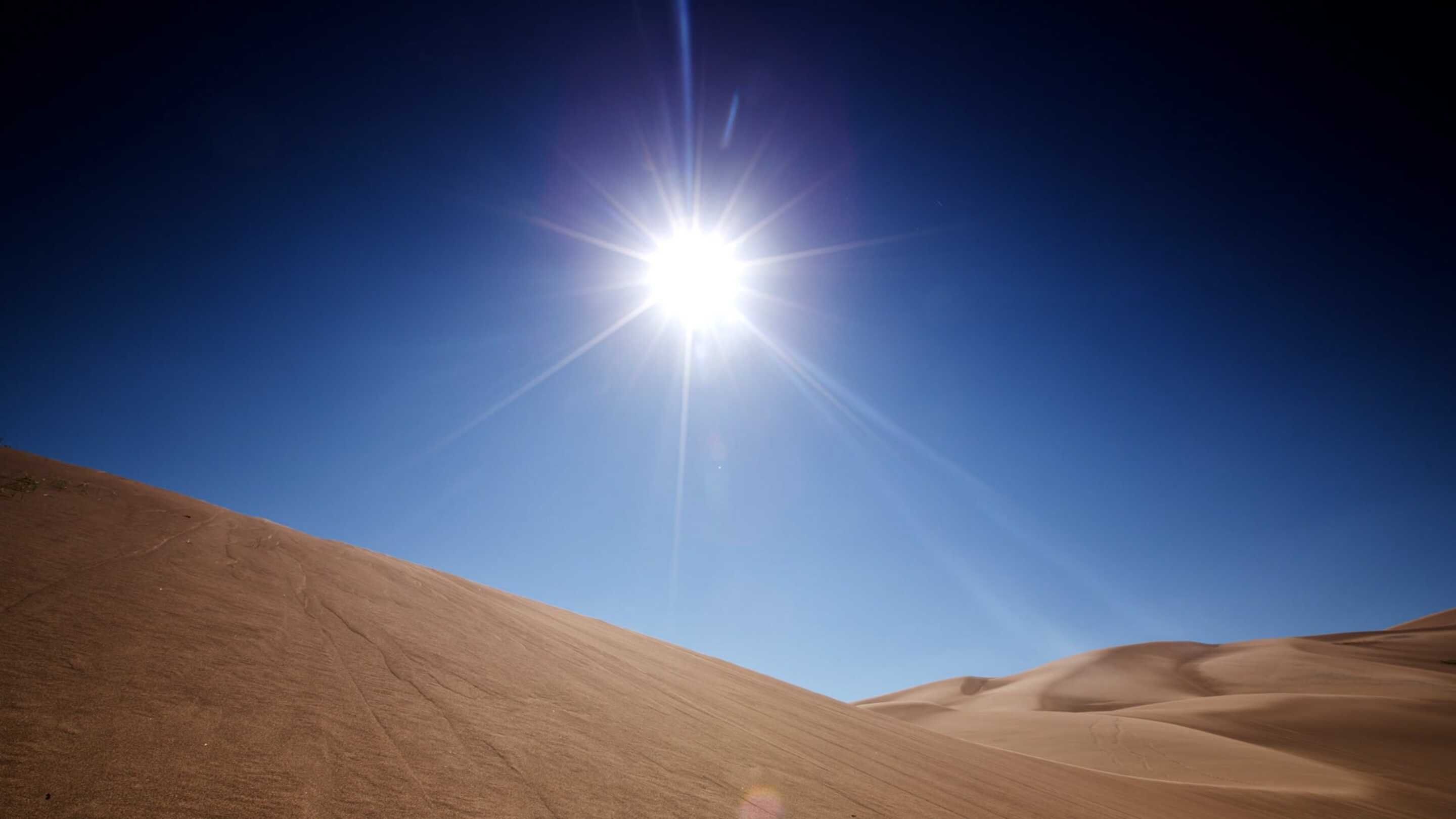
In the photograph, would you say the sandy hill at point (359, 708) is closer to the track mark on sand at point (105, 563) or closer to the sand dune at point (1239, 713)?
the track mark on sand at point (105, 563)

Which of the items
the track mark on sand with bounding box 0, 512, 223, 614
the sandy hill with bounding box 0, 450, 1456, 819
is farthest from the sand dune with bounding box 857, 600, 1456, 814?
the track mark on sand with bounding box 0, 512, 223, 614

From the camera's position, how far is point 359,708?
3.72m

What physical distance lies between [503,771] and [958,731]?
26.1m

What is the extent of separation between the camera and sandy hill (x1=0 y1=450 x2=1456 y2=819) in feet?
8.82

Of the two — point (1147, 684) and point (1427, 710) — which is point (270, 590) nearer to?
point (1427, 710)

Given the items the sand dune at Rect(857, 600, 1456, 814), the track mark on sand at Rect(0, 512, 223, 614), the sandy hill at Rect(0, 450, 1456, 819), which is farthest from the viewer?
the sand dune at Rect(857, 600, 1456, 814)

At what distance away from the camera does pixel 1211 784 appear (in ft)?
43.5

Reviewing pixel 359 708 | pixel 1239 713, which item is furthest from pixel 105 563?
pixel 1239 713

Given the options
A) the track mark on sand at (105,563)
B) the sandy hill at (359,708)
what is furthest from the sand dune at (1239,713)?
the track mark on sand at (105,563)

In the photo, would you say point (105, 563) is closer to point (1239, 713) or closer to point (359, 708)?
point (359, 708)

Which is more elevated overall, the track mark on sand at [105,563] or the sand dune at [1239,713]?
the sand dune at [1239,713]

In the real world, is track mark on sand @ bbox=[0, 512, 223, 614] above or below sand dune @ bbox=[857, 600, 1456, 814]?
below

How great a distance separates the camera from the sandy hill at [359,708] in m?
2.69

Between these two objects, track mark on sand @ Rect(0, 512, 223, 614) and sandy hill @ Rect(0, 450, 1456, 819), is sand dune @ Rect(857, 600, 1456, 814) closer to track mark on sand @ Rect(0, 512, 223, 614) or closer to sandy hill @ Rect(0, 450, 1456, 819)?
sandy hill @ Rect(0, 450, 1456, 819)
